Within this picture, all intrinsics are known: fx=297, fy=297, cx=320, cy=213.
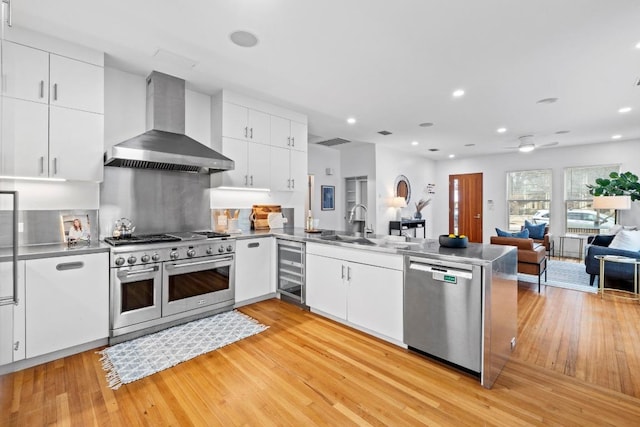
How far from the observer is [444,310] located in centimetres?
226

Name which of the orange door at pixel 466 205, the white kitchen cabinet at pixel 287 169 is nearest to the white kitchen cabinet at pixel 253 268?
the white kitchen cabinet at pixel 287 169

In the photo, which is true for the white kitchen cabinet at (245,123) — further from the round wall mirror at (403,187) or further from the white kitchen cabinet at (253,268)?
the round wall mirror at (403,187)

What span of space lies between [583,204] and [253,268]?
8057 mm

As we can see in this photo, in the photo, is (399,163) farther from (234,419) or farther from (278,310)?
(234,419)

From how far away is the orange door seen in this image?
346 inches

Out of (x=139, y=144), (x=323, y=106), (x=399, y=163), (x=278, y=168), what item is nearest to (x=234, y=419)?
(x=139, y=144)

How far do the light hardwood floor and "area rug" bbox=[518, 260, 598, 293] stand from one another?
→ 6.55ft

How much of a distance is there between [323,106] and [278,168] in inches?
44.1

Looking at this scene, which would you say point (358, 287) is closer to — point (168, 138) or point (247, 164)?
point (247, 164)

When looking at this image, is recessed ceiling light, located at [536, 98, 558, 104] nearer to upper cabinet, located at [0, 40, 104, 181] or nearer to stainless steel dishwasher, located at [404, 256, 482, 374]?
stainless steel dishwasher, located at [404, 256, 482, 374]

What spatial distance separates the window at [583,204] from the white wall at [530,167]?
5.4 inches

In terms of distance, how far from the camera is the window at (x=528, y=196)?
7.70 meters

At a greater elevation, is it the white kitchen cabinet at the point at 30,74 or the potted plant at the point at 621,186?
the white kitchen cabinet at the point at 30,74

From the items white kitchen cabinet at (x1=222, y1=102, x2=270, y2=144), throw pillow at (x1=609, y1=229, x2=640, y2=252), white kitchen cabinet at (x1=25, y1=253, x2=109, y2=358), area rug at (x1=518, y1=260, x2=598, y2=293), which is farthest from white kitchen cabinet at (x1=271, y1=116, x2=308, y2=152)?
throw pillow at (x1=609, y1=229, x2=640, y2=252)
